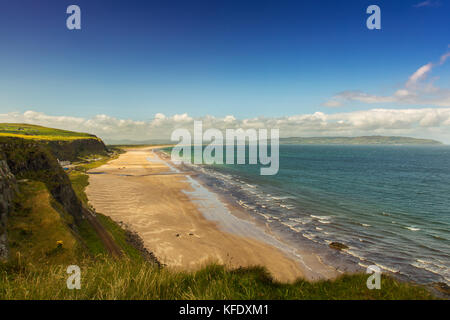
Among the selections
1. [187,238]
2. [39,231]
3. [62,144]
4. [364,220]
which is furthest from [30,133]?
[364,220]

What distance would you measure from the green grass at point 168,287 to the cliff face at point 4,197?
7305mm

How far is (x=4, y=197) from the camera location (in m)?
14.7

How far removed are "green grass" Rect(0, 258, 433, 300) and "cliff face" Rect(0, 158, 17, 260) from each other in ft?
24.0

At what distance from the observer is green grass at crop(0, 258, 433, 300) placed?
5020 millimetres

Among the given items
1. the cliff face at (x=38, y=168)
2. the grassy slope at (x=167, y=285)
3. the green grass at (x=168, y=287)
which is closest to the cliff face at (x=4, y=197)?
the cliff face at (x=38, y=168)

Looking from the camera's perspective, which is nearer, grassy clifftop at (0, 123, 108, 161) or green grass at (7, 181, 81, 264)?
green grass at (7, 181, 81, 264)

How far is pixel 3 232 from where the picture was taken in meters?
12.9

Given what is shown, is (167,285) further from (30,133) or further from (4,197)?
(30,133)

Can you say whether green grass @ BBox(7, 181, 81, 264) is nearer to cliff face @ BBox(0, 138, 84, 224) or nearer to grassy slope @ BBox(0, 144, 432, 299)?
cliff face @ BBox(0, 138, 84, 224)

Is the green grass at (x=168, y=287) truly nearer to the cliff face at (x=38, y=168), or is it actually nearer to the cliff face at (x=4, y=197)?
the cliff face at (x=4, y=197)

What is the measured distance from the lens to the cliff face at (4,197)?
12.3 meters

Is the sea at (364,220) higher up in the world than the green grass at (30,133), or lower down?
lower down

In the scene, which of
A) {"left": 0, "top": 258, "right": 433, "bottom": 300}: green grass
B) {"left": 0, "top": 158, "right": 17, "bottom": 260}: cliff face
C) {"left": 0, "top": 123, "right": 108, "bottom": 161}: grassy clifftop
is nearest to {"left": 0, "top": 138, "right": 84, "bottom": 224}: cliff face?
{"left": 0, "top": 158, "right": 17, "bottom": 260}: cliff face
